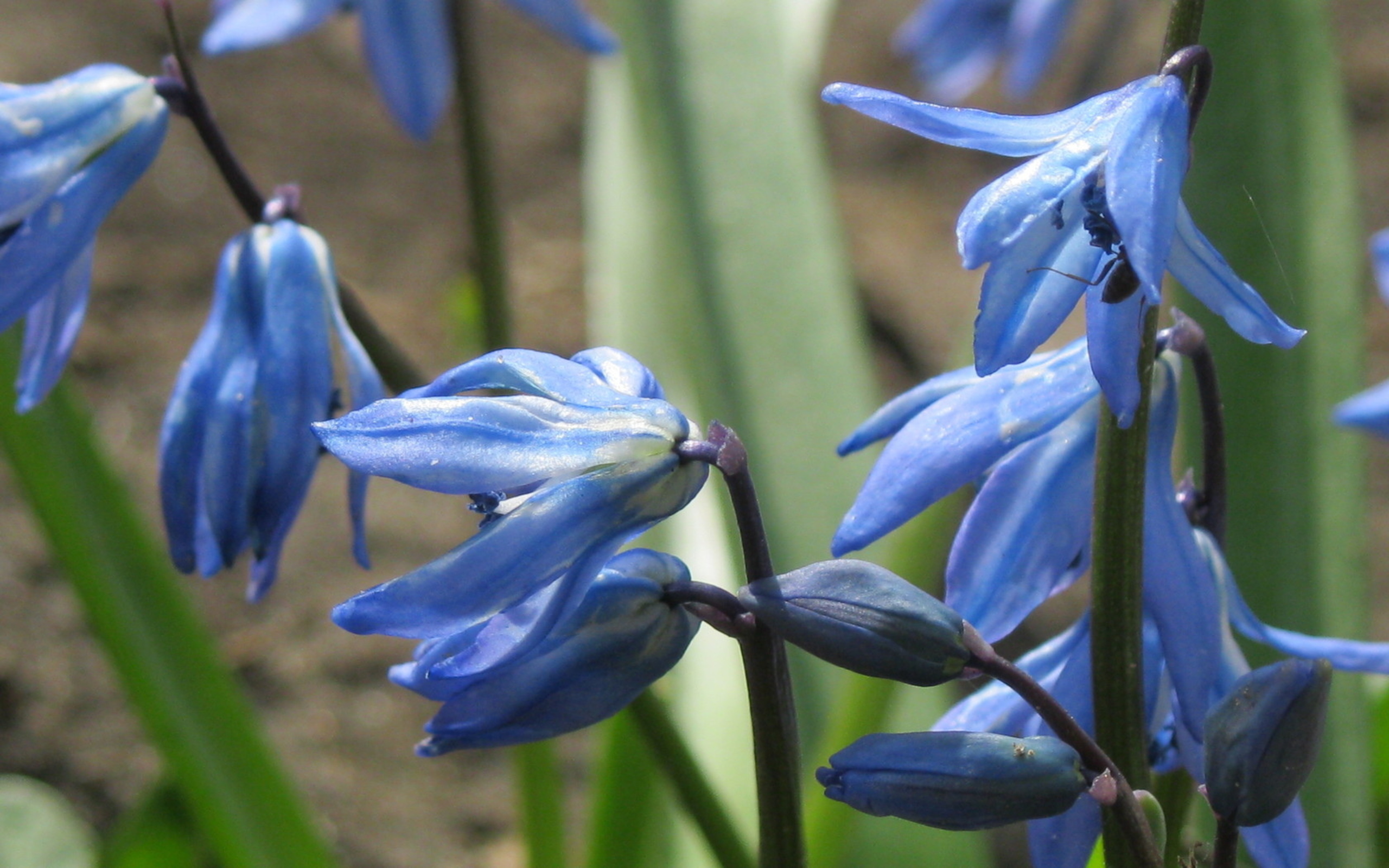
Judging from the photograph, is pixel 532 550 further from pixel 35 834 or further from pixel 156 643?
pixel 35 834

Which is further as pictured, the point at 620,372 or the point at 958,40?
the point at 958,40

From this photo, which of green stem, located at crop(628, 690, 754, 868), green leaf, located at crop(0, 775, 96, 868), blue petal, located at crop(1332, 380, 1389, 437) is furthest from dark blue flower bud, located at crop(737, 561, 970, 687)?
green leaf, located at crop(0, 775, 96, 868)

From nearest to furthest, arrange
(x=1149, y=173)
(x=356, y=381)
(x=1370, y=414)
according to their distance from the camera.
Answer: (x=1149, y=173) → (x=356, y=381) → (x=1370, y=414)

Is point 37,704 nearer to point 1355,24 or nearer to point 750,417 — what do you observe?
point 750,417

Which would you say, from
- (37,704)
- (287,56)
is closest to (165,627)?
(37,704)

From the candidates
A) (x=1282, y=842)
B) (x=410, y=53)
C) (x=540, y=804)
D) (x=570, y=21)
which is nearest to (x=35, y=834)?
(x=540, y=804)

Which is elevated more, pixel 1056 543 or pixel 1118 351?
pixel 1118 351
